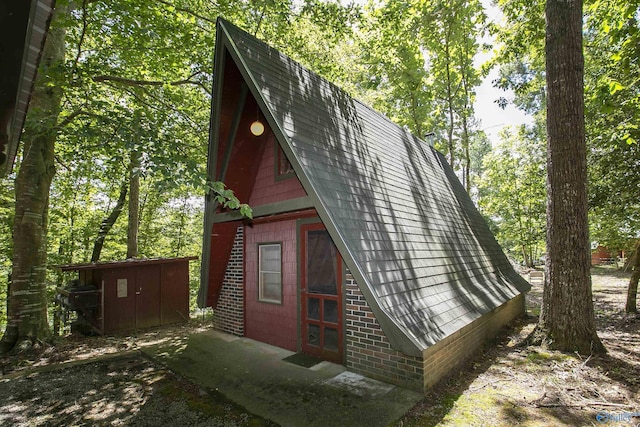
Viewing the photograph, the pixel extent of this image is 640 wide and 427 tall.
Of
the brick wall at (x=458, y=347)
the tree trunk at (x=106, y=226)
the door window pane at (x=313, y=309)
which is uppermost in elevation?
the tree trunk at (x=106, y=226)

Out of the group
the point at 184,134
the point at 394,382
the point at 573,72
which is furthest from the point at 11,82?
the point at 184,134

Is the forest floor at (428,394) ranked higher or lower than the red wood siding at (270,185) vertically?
lower

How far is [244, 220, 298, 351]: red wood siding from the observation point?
239 inches

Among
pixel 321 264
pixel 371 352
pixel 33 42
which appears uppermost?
pixel 33 42

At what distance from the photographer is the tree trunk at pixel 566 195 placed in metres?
5.32

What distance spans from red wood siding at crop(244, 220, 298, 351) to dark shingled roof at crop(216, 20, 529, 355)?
1.90 meters

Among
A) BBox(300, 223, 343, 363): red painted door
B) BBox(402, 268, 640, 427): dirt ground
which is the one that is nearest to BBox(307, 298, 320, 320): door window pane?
BBox(300, 223, 343, 363): red painted door

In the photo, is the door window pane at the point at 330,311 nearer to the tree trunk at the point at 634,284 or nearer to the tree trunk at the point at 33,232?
the tree trunk at the point at 33,232

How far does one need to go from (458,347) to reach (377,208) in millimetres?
2584

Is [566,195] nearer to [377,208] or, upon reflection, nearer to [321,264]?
[377,208]

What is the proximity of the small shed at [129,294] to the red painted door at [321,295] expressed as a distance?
188 inches

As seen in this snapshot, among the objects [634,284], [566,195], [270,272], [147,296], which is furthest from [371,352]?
[634,284]

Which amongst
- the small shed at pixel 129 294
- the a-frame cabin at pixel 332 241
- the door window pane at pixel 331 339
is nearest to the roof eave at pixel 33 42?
the a-frame cabin at pixel 332 241

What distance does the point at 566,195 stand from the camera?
549 centimetres
